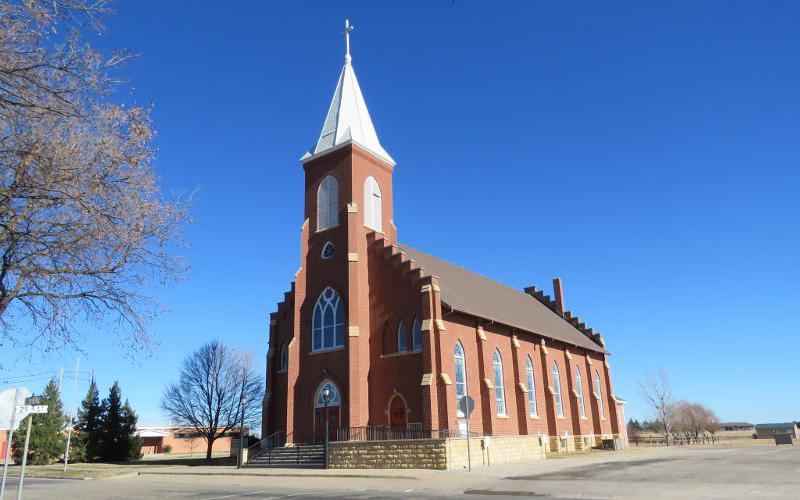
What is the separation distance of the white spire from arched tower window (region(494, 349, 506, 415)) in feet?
A: 45.1

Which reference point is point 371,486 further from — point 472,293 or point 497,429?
point 472,293

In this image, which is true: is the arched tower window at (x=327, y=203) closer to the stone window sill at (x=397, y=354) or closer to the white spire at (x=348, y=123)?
the white spire at (x=348, y=123)

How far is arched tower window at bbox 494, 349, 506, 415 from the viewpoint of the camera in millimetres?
32281

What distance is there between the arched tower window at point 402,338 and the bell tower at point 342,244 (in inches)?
72.8

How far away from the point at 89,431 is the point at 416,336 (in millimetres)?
31473

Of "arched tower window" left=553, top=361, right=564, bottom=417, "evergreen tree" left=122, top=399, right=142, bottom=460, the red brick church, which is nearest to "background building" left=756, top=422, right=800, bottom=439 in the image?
"arched tower window" left=553, top=361, right=564, bottom=417

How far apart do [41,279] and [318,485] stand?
450 inches

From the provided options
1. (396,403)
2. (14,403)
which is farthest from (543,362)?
(14,403)

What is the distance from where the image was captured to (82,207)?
9.70m

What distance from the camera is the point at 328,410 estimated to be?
3025cm

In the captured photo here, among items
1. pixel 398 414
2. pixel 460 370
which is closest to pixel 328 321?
pixel 398 414

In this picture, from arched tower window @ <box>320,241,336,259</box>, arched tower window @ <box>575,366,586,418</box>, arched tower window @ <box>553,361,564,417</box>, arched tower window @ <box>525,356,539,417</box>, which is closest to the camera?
arched tower window @ <box>320,241,336,259</box>

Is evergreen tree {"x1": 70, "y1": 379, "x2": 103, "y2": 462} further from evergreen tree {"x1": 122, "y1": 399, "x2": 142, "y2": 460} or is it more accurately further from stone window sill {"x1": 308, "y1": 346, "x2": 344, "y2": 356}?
stone window sill {"x1": 308, "y1": 346, "x2": 344, "y2": 356}

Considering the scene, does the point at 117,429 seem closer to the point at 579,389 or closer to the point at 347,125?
the point at 347,125
